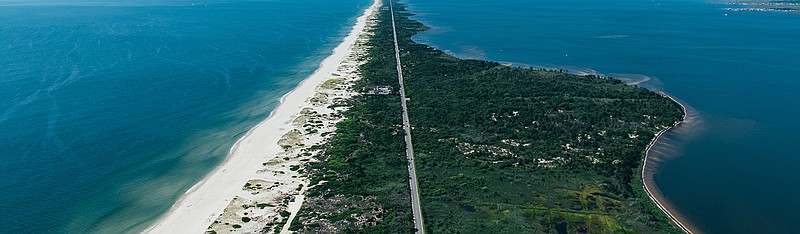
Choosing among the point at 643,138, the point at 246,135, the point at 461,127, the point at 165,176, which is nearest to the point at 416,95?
the point at 461,127

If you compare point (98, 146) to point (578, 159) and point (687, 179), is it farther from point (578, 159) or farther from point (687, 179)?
point (687, 179)

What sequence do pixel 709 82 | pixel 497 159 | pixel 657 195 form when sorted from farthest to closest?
1. pixel 709 82
2. pixel 497 159
3. pixel 657 195

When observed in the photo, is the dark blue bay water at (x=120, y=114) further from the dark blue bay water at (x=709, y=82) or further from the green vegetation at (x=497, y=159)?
the dark blue bay water at (x=709, y=82)

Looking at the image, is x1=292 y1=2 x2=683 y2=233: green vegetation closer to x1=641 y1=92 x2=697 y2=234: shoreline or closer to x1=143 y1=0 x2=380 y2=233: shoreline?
x1=641 y1=92 x2=697 y2=234: shoreline

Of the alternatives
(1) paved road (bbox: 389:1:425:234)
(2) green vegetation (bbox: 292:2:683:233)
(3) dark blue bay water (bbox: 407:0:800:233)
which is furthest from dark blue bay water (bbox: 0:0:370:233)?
(3) dark blue bay water (bbox: 407:0:800:233)

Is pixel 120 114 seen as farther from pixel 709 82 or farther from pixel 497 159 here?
pixel 709 82

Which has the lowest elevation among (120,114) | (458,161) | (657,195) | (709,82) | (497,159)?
(657,195)

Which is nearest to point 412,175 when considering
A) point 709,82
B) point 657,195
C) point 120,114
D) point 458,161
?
point 458,161
